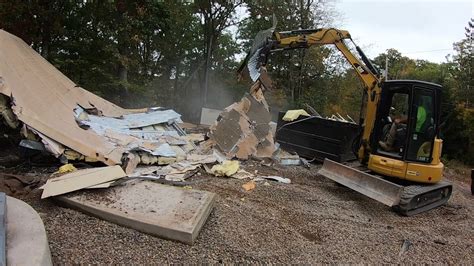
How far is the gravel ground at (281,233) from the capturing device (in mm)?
3645

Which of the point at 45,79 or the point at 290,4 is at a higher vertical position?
the point at 290,4

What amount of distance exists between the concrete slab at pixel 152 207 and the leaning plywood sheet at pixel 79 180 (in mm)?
90

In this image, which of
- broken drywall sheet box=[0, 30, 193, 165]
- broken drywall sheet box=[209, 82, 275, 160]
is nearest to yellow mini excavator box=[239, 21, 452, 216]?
broken drywall sheet box=[209, 82, 275, 160]

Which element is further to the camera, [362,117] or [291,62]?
[291,62]

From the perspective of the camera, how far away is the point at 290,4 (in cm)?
2008

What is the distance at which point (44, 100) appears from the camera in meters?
6.79

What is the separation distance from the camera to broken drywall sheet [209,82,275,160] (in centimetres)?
824

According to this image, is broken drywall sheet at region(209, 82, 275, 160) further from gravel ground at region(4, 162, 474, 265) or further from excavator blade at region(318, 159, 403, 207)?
excavator blade at region(318, 159, 403, 207)

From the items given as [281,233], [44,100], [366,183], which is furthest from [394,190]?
[44,100]

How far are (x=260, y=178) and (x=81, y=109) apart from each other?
3983 mm

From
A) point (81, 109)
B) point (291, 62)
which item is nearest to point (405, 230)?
point (81, 109)

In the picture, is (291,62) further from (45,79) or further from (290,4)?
(45,79)

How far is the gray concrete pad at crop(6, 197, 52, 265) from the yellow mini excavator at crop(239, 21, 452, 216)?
466cm

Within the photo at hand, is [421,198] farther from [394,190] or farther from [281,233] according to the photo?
[281,233]
